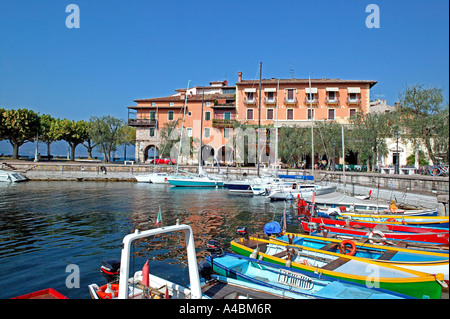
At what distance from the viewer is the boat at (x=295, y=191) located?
84.6 ft

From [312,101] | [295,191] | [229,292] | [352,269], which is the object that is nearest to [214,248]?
[229,292]

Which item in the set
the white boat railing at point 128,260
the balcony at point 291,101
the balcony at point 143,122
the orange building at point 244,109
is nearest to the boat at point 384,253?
the white boat railing at point 128,260

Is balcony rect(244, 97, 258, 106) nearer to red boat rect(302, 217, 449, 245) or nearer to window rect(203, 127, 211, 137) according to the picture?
window rect(203, 127, 211, 137)

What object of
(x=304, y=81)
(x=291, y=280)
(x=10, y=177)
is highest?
(x=304, y=81)

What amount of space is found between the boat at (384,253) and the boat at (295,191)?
48.9 ft

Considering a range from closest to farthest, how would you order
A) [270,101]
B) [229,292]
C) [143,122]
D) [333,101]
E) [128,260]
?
[128,260] < [229,292] < [333,101] < [270,101] < [143,122]

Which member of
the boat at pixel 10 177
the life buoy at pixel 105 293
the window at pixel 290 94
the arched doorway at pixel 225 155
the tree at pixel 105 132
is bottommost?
the life buoy at pixel 105 293

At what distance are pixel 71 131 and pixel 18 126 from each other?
1027cm

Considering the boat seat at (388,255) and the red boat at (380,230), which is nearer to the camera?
the boat seat at (388,255)

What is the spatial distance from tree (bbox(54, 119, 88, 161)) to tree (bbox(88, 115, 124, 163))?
34.1ft

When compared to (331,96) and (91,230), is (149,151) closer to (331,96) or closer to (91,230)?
(331,96)

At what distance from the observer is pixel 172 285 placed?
6117 millimetres

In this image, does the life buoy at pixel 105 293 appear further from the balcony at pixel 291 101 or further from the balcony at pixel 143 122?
the balcony at pixel 143 122
